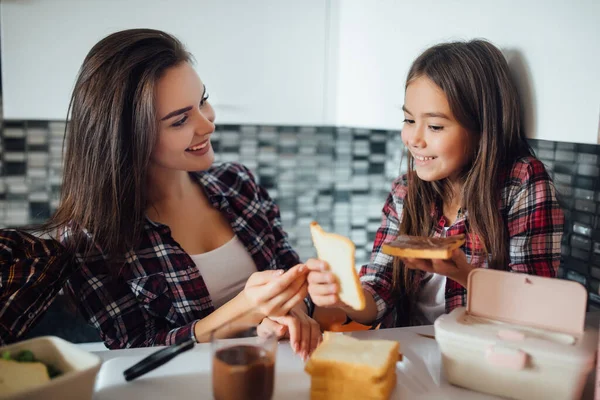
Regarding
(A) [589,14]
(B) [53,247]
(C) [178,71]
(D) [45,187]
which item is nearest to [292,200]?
(D) [45,187]

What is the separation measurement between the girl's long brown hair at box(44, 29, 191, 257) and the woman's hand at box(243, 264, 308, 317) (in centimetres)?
39

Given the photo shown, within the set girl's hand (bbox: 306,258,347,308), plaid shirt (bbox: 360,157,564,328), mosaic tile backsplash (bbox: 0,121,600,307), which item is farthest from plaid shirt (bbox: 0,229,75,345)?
mosaic tile backsplash (bbox: 0,121,600,307)

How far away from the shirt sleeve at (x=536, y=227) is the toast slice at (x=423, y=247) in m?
0.23

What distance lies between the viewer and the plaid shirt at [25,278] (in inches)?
39.4

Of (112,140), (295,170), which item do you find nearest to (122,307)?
(112,140)

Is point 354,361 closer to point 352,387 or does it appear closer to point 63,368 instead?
point 352,387

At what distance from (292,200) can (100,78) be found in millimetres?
1273

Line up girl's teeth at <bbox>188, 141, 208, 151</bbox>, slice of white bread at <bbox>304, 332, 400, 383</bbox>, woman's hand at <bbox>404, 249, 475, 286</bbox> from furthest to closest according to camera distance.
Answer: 1. girl's teeth at <bbox>188, 141, 208, 151</bbox>
2. woman's hand at <bbox>404, 249, 475, 286</bbox>
3. slice of white bread at <bbox>304, 332, 400, 383</bbox>

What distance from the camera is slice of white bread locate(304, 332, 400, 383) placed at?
834 mm

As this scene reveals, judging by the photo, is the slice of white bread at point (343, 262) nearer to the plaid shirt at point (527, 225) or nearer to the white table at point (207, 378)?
the white table at point (207, 378)

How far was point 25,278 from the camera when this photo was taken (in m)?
1.04

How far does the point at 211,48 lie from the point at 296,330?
1093 mm

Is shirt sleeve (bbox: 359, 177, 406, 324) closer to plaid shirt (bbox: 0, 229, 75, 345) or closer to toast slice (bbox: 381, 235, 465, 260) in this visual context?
toast slice (bbox: 381, 235, 465, 260)

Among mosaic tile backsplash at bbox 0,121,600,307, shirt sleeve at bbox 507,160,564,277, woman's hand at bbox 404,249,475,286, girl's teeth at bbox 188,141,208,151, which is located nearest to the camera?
woman's hand at bbox 404,249,475,286
